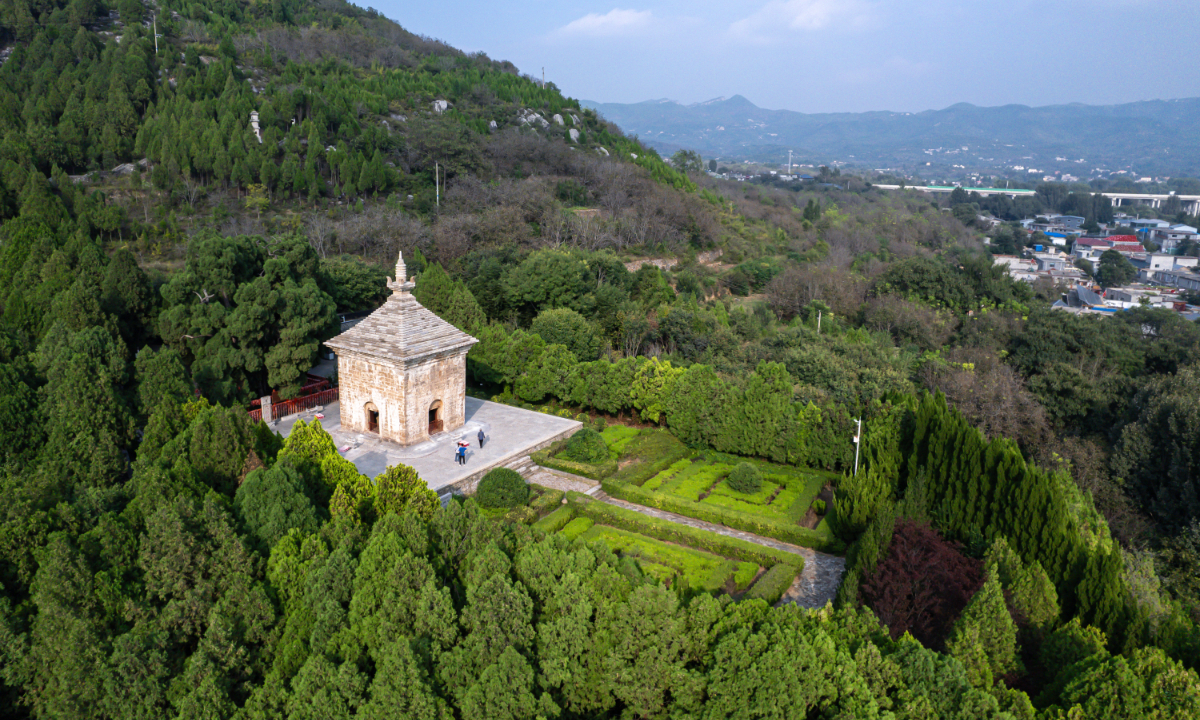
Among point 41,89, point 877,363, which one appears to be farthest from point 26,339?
point 41,89

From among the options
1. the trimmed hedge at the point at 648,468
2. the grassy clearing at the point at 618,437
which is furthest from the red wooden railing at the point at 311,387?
the trimmed hedge at the point at 648,468

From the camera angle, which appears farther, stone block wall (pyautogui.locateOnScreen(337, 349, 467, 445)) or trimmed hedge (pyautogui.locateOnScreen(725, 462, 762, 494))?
stone block wall (pyautogui.locateOnScreen(337, 349, 467, 445))

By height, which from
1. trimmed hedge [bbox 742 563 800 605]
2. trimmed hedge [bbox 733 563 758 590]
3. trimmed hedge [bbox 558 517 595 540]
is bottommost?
trimmed hedge [bbox 558 517 595 540]

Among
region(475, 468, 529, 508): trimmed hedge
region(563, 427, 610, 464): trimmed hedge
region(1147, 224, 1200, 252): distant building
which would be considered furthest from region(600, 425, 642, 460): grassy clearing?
region(1147, 224, 1200, 252): distant building

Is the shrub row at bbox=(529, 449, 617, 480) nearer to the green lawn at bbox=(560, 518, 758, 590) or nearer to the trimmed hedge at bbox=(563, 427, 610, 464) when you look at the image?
the trimmed hedge at bbox=(563, 427, 610, 464)

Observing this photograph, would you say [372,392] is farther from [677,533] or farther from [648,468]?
[677,533]

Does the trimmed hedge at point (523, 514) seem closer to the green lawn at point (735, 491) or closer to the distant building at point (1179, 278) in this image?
the green lawn at point (735, 491)
